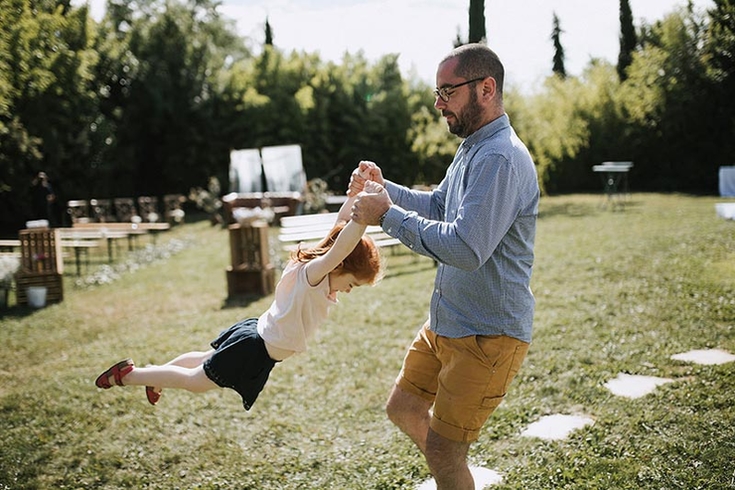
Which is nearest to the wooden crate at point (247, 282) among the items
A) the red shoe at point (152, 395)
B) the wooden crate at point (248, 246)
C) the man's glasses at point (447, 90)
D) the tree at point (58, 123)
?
the wooden crate at point (248, 246)

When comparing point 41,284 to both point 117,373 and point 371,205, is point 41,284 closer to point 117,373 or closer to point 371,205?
point 117,373

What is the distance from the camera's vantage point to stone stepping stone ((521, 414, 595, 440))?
393cm

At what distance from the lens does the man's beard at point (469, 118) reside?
2535 mm

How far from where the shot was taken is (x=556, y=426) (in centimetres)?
405

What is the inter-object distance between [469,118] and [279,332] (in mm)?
1302

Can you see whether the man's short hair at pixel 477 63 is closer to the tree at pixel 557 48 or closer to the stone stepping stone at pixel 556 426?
the stone stepping stone at pixel 556 426

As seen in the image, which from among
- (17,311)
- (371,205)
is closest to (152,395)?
(371,205)

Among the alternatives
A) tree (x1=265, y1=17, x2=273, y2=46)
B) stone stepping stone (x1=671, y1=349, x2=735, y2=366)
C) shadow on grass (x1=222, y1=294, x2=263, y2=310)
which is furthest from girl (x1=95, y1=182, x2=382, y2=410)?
tree (x1=265, y1=17, x2=273, y2=46)

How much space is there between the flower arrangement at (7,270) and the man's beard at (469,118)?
8.78 metres

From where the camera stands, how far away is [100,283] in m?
10.6

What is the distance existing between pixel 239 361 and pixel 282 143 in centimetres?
2122

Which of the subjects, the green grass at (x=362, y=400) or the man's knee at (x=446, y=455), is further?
the green grass at (x=362, y=400)

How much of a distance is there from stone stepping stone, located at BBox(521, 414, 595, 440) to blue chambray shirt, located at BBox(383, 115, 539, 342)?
1610mm

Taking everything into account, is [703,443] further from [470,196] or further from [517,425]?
[470,196]
